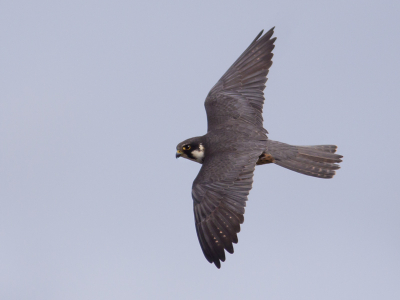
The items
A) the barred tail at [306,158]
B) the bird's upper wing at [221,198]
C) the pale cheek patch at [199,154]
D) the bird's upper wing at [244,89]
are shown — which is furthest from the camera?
the bird's upper wing at [244,89]

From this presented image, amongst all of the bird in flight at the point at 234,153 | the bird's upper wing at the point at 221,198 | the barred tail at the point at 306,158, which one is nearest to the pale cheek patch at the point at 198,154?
the bird in flight at the point at 234,153

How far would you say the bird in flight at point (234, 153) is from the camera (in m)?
7.96

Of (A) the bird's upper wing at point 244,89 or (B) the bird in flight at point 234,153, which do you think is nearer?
(B) the bird in flight at point 234,153

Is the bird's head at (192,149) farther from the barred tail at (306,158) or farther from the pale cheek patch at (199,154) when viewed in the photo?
the barred tail at (306,158)

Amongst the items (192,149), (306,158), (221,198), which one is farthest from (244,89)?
(221,198)

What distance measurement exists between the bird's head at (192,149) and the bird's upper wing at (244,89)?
44cm

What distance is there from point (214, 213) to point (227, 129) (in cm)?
180

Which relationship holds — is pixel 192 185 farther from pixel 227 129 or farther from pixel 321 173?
pixel 321 173

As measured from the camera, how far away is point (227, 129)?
9398mm

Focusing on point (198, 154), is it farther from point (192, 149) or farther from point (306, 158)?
point (306, 158)

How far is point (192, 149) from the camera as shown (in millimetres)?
9398

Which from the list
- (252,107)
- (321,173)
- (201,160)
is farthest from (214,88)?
(321,173)

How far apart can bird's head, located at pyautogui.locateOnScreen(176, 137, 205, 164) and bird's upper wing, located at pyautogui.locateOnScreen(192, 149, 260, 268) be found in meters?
0.52

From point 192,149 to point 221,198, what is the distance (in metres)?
1.47
